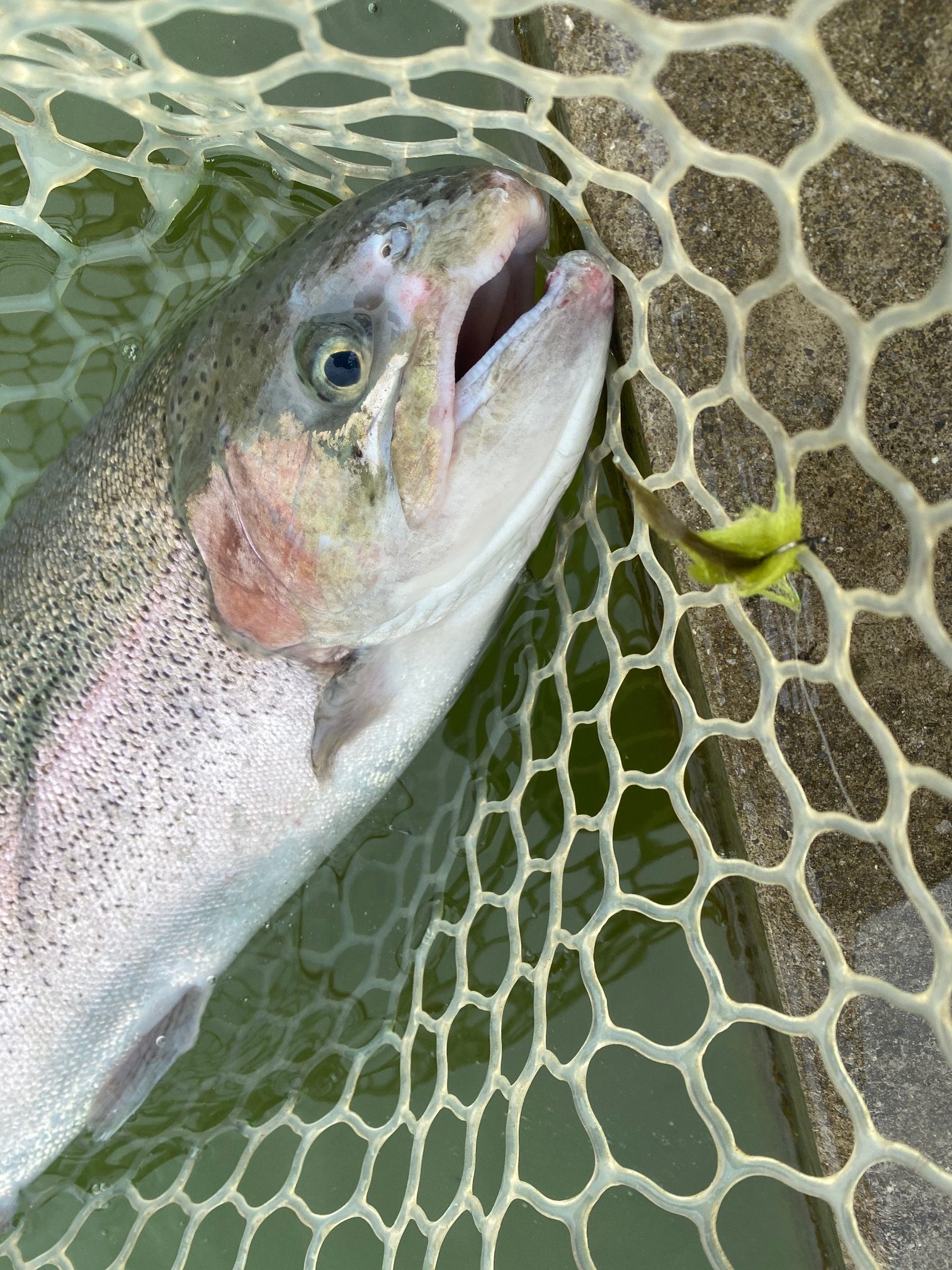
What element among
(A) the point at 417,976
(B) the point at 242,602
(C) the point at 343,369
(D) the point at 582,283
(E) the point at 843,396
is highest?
(C) the point at 343,369

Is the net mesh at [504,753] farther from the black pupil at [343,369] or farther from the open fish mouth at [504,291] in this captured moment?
the black pupil at [343,369]

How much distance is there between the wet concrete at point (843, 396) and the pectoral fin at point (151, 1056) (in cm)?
128

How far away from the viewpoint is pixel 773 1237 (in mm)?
1989

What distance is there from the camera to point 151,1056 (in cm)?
195

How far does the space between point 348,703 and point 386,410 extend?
567 mm

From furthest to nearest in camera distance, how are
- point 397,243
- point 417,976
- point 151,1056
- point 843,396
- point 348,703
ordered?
point 417,976, point 151,1056, point 348,703, point 843,396, point 397,243

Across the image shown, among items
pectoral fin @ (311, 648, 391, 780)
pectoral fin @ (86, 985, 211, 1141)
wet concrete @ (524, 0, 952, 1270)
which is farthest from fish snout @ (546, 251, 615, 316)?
pectoral fin @ (86, 985, 211, 1141)

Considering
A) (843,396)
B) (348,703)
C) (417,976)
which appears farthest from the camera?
(417,976)

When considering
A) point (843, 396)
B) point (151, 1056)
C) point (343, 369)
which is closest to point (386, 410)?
point (343, 369)

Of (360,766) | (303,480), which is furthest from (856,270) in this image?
(360,766)

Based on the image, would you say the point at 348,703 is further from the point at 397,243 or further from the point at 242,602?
the point at 397,243

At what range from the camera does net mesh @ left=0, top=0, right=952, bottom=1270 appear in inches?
51.5

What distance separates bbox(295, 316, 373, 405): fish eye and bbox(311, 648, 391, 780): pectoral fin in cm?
47

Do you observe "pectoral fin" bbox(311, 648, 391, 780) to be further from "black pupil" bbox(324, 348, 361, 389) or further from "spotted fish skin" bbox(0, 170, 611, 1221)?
"black pupil" bbox(324, 348, 361, 389)
